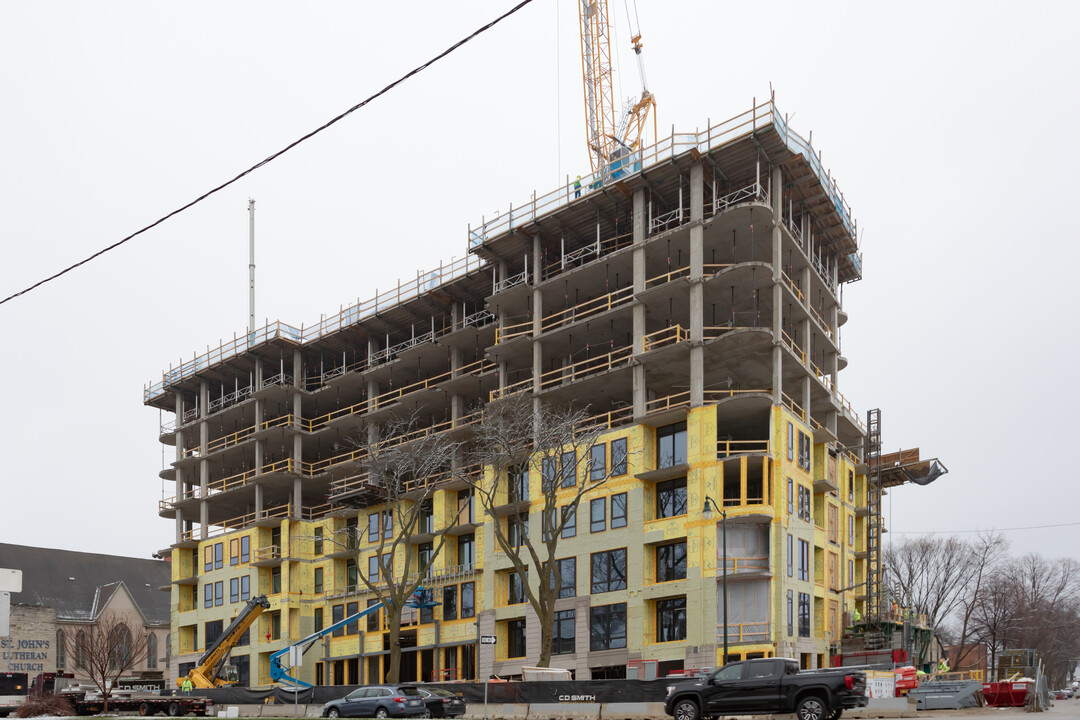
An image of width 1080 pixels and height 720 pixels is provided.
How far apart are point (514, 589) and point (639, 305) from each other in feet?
57.2

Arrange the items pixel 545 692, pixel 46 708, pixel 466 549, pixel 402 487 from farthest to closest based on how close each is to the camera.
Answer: pixel 402 487 → pixel 466 549 → pixel 46 708 → pixel 545 692

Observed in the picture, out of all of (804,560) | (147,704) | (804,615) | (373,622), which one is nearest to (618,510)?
(804,560)

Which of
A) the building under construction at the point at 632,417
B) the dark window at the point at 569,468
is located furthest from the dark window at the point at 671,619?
the dark window at the point at 569,468

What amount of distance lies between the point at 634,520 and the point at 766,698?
73.4 feet

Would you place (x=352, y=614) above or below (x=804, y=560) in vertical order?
below

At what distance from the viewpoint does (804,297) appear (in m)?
58.2

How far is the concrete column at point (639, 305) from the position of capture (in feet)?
176

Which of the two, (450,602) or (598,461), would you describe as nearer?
(598,461)

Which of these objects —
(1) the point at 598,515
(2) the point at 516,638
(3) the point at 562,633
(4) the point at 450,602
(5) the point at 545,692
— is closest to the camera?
(5) the point at 545,692

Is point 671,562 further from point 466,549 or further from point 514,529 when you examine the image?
point 466,549

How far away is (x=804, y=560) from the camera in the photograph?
52.8m

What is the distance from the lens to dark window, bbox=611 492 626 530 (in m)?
53.2

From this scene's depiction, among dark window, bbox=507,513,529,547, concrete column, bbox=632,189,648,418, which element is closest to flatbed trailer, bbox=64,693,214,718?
dark window, bbox=507,513,529,547

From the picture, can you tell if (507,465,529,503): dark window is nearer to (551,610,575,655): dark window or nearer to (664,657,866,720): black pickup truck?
(551,610,575,655): dark window
